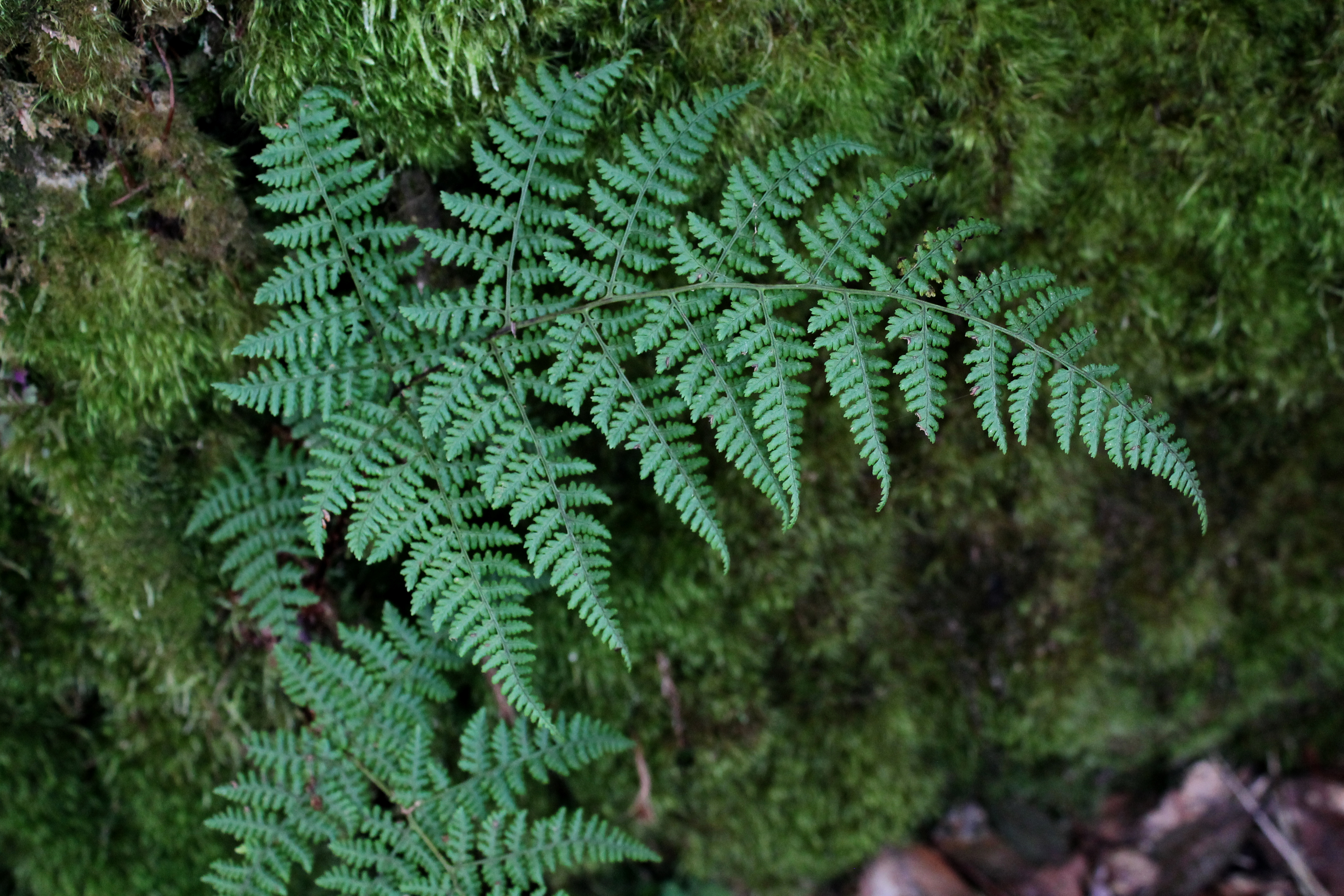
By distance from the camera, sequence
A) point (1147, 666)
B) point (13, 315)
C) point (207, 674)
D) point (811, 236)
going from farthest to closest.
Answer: point (1147, 666), point (207, 674), point (13, 315), point (811, 236)

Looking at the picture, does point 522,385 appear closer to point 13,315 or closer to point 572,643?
point 572,643

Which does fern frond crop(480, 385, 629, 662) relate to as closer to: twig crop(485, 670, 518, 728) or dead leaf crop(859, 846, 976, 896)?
twig crop(485, 670, 518, 728)

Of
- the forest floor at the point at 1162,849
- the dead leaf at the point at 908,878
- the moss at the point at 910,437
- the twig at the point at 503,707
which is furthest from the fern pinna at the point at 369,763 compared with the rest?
the forest floor at the point at 1162,849

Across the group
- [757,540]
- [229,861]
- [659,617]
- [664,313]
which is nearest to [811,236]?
[664,313]

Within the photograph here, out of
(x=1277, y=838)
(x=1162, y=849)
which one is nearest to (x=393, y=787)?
(x=1162, y=849)

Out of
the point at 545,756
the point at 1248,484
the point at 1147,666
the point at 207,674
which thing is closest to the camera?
the point at 545,756

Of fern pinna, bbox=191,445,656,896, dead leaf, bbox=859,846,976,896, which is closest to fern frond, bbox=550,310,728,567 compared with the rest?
fern pinna, bbox=191,445,656,896
